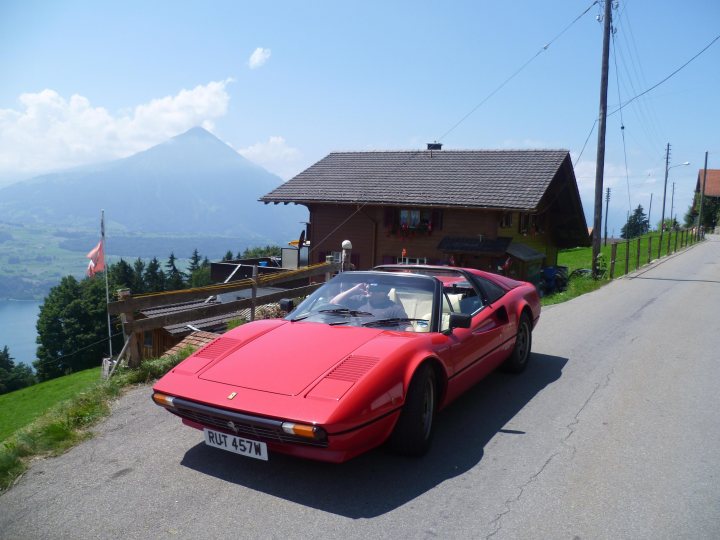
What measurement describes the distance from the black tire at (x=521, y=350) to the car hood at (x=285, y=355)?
7.71 feet

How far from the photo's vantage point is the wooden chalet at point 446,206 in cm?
2088

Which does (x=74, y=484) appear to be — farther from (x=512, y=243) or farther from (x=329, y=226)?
(x=329, y=226)

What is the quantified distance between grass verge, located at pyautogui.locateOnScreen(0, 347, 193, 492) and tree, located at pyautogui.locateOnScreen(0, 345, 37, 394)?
57293 millimetres

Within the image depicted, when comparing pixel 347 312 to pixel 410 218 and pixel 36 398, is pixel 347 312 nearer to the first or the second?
pixel 410 218

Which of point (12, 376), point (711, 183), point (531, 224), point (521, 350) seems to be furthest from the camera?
point (711, 183)

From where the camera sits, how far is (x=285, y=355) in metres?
3.94

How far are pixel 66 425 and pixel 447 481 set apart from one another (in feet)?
9.95

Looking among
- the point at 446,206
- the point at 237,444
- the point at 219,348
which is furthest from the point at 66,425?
the point at 446,206

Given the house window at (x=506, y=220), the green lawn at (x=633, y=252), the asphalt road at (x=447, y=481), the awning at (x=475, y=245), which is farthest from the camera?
the green lawn at (x=633, y=252)

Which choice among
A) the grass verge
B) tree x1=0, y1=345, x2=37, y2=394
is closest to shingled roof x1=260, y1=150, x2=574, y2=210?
the grass verge

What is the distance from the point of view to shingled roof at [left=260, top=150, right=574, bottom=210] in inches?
830

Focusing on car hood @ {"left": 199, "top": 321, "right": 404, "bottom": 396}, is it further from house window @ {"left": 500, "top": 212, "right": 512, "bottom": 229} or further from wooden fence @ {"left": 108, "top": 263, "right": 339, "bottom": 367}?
house window @ {"left": 500, "top": 212, "right": 512, "bottom": 229}

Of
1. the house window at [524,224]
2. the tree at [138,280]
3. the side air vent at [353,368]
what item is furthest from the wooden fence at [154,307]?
the tree at [138,280]

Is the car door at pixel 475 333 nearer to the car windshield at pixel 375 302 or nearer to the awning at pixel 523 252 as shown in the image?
the car windshield at pixel 375 302
